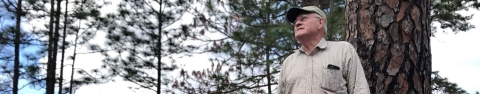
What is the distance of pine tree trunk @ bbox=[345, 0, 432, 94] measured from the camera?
118 inches

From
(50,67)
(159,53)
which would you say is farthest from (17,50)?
(159,53)

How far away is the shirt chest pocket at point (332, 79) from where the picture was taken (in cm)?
232

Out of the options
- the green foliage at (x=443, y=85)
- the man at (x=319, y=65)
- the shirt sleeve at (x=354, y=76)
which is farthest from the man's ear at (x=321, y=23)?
the green foliage at (x=443, y=85)

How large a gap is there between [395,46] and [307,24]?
0.82 m

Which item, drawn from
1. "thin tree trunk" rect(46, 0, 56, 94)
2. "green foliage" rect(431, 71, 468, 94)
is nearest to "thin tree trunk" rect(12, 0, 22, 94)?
"thin tree trunk" rect(46, 0, 56, 94)

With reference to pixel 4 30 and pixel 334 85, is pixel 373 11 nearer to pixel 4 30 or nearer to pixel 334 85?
pixel 334 85

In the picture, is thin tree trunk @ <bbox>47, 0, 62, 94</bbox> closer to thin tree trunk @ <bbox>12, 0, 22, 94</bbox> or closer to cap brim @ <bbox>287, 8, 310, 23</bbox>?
thin tree trunk @ <bbox>12, 0, 22, 94</bbox>

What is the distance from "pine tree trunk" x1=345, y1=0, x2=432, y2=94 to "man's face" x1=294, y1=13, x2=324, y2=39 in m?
0.72

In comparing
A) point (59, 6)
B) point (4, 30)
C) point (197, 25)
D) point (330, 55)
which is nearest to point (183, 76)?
point (197, 25)

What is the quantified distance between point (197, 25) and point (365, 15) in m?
6.09

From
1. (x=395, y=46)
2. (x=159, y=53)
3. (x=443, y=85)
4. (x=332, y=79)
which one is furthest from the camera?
(x=159, y=53)

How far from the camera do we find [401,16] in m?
3.04

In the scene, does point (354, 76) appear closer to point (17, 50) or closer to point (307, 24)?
point (307, 24)

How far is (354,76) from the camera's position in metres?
2.33
